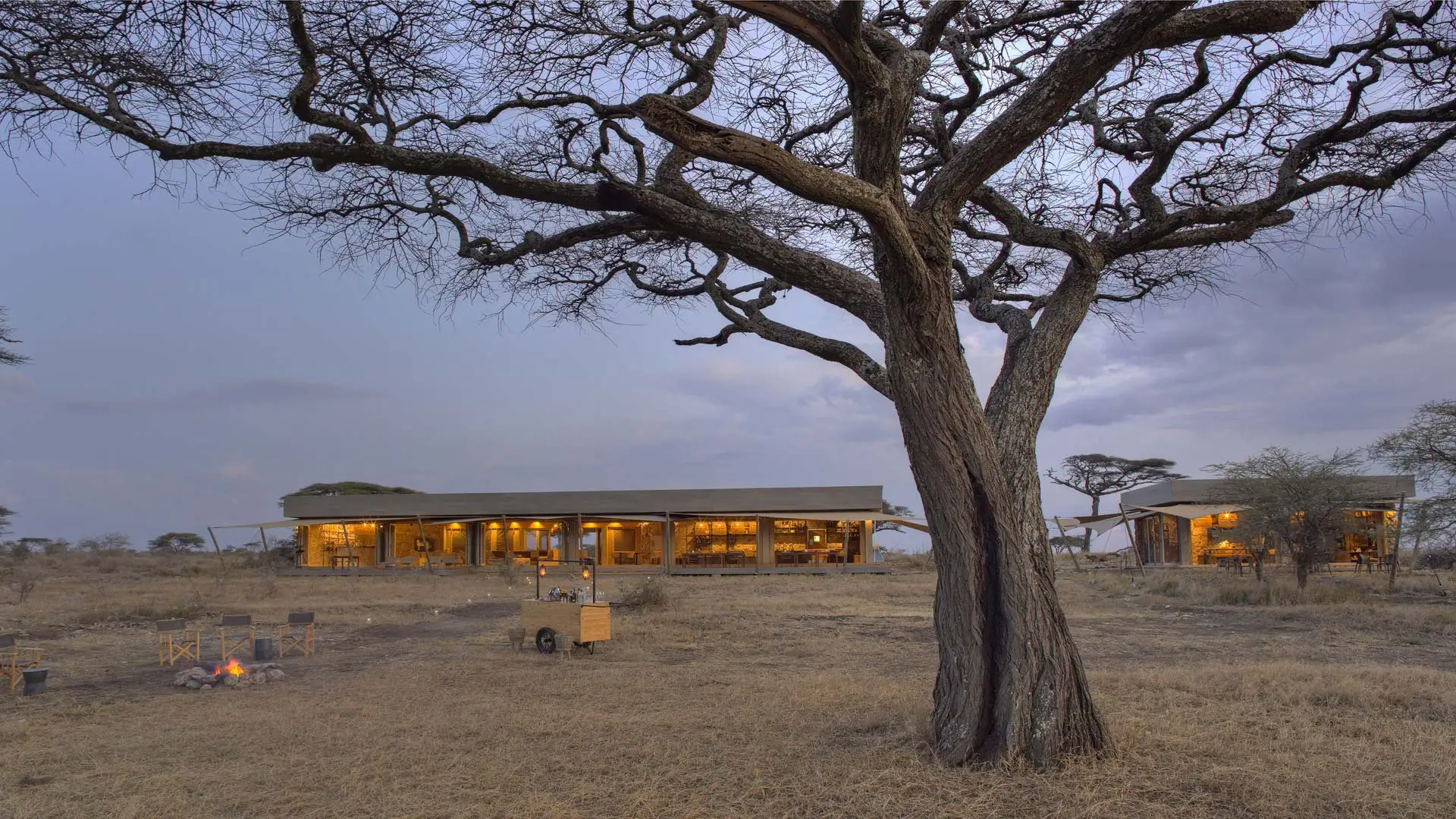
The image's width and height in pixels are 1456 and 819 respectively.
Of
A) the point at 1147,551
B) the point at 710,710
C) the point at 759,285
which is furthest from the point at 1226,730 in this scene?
the point at 1147,551

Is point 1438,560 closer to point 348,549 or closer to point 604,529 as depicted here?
point 604,529

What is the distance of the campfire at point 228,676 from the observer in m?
8.92

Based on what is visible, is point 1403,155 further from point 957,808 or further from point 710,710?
point 710,710

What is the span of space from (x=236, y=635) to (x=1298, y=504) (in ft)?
70.0

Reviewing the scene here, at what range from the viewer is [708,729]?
6406mm

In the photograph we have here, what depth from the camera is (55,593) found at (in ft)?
Result: 69.4

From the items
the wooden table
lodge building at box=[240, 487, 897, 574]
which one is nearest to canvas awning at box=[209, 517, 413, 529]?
lodge building at box=[240, 487, 897, 574]

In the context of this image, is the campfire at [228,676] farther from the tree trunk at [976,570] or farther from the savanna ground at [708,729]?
the tree trunk at [976,570]

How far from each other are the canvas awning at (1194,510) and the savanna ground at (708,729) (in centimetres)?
1665

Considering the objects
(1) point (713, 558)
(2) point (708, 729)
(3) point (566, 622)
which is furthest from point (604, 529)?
(2) point (708, 729)

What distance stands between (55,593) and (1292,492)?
2869cm

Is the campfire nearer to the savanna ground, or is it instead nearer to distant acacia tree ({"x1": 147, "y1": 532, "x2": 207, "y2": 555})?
the savanna ground

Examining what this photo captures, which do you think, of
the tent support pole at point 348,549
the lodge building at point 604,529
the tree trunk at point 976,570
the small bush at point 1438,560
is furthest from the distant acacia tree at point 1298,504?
the tent support pole at point 348,549

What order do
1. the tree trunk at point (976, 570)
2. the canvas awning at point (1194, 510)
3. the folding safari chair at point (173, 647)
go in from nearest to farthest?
Result: the tree trunk at point (976, 570), the folding safari chair at point (173, 647), the canvas awning at point (1194, 510)
